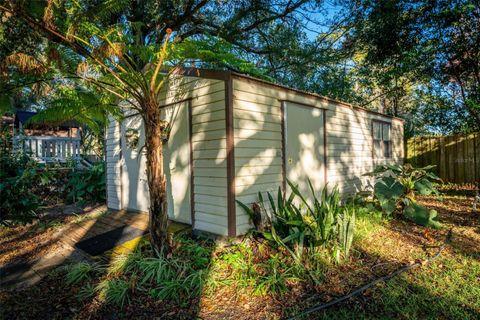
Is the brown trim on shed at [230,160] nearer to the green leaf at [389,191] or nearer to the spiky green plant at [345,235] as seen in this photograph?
the spiky green plant at [345,235]

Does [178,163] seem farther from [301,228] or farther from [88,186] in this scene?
[88,186]

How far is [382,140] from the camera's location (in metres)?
8.09

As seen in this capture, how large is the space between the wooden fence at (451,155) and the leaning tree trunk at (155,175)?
380 inches

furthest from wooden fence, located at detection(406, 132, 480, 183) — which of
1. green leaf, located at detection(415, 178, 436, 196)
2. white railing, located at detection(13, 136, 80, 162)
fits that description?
white railing, located at detection(13, 136, 80, 162)

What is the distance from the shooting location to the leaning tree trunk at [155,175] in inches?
131

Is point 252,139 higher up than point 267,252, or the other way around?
point 252,139

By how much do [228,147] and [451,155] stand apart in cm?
894

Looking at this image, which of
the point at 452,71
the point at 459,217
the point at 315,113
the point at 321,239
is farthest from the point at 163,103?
the point at 452,71

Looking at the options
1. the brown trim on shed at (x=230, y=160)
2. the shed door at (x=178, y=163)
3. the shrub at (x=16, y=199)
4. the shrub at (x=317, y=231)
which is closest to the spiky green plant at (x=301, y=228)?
the shrub at (x=317, y=231)

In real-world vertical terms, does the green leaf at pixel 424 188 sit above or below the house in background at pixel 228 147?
below

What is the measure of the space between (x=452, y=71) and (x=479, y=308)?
310 inches

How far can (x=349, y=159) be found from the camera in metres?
6.55

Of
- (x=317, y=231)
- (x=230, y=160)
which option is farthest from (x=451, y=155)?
(x=230, y=160)

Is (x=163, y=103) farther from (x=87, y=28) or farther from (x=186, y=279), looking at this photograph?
(x=186, y=279)
